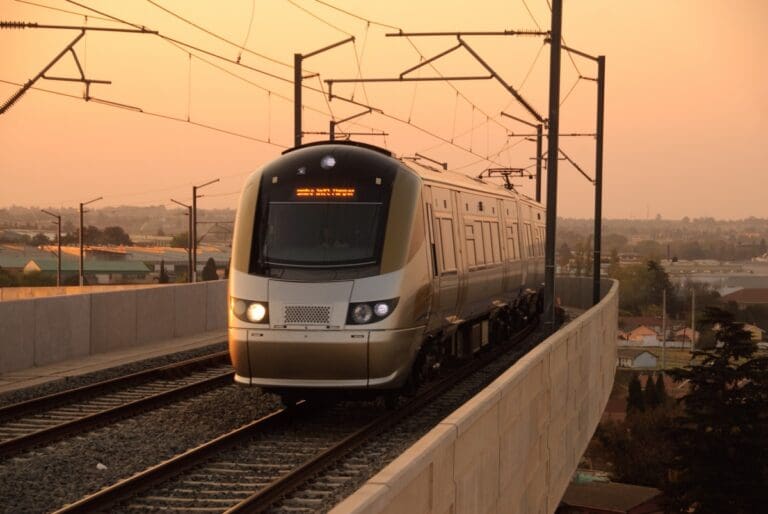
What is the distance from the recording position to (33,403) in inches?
618

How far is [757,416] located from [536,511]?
1636 inches

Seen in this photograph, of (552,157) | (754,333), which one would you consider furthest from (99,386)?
(754,333)

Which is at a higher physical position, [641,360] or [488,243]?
[488,243]

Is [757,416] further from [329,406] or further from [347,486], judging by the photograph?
[347,486]

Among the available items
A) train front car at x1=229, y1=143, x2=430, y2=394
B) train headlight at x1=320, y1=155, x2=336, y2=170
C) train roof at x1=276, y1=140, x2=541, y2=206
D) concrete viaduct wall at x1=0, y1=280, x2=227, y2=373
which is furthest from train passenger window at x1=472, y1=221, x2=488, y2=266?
concrete viaduct wall at x1=0, y1=280, x2=227, y2=373

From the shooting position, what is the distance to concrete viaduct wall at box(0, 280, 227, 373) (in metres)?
20.1

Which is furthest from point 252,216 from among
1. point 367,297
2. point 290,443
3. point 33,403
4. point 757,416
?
point 757,416

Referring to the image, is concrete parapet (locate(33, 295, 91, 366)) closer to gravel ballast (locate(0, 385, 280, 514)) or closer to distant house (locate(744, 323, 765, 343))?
gravel ballast (locate(0, 385, 280, 514))

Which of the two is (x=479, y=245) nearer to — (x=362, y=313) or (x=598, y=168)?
(x=362, y=313)

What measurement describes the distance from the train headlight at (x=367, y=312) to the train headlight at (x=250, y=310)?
935 mm

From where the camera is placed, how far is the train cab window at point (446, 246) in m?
16.7

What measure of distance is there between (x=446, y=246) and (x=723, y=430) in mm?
38870

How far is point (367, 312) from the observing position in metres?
14.1

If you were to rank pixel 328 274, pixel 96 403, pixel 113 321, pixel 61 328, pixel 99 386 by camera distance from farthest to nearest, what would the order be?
pixel 113 321, pixel 61 328, pixel 99 386, pixel 96 403, pixel 328 274
